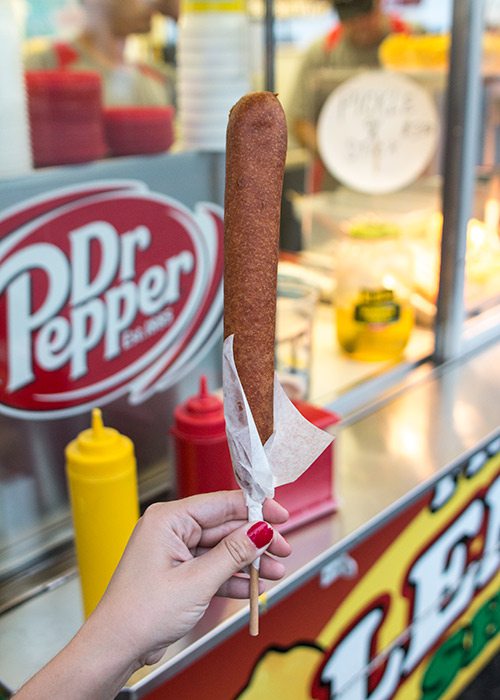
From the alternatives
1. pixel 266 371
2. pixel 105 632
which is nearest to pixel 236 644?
pixel 105 632

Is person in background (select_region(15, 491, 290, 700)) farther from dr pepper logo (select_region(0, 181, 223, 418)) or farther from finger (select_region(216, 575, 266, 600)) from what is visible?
dr pepper logo (select_region(0, 181, 223, 418))

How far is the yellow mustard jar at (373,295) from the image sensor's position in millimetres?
1713

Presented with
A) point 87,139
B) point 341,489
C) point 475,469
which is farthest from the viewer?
point 475,469

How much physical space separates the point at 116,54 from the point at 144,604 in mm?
864

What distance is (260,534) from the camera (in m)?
0.67

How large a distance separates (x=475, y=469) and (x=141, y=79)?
97cm

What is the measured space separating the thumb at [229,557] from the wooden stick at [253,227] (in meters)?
0.13

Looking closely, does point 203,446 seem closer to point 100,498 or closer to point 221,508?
point 100,498

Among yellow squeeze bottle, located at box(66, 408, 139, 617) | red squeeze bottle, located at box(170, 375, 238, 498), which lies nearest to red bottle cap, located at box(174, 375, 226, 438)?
red squeeze bottle, located at box(170, 375, 238, 498)

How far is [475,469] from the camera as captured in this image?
5.05 ft

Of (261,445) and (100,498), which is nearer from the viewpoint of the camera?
(261,445)

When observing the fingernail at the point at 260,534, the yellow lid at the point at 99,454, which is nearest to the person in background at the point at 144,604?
the fingernail at the point at 260,534

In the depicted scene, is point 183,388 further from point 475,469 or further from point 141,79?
point 475,469

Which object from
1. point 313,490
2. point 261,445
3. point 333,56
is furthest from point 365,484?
point 333,56
